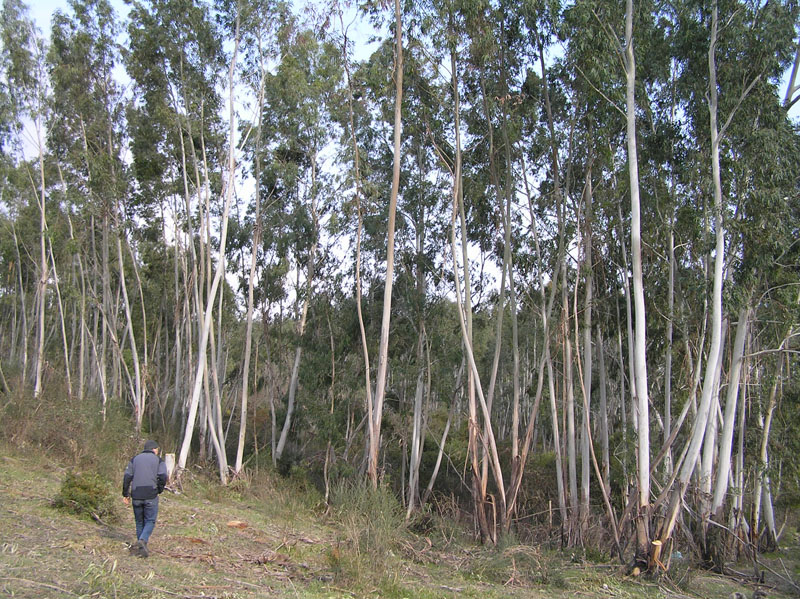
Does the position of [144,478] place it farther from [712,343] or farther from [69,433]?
[712,343]

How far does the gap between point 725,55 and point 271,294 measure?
15367 millimetres

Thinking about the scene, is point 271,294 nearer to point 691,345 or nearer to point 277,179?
point 277,179

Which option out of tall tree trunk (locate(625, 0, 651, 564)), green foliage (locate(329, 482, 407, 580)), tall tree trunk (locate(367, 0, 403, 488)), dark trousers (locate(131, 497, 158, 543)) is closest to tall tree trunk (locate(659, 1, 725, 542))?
tall tree trunk (locate(625, 0, 651, 564))

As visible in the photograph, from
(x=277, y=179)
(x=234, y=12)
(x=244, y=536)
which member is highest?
(x=234, y=12)

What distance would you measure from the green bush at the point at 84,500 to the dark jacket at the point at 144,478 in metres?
→ 2.60

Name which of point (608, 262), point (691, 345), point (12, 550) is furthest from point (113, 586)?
point (608, 262)

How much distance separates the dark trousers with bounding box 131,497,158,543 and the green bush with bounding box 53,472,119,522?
7.97ft

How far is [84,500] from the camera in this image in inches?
375

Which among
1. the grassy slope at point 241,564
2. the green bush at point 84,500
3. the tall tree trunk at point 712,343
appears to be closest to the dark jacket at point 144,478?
the grassy slope at point 241,564

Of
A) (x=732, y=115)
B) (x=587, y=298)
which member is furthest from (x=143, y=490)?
(x=732, y=115)

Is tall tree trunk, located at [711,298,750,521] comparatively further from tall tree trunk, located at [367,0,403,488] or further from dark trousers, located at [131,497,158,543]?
dark trousers, located at [131,497,158,543]

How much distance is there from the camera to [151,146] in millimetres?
19781

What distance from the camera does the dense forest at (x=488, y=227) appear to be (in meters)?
12.2

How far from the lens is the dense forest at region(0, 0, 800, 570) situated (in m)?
12.2
